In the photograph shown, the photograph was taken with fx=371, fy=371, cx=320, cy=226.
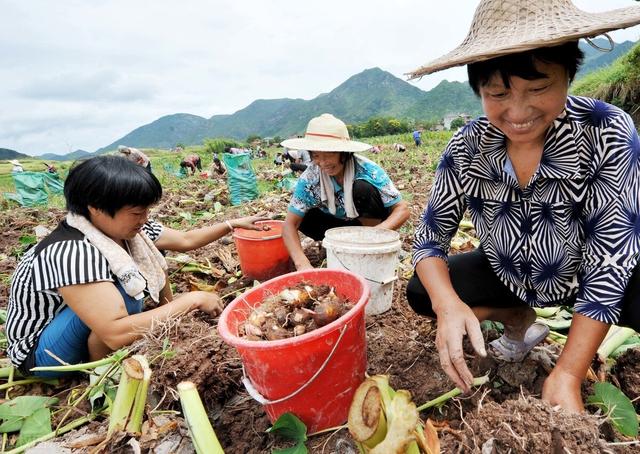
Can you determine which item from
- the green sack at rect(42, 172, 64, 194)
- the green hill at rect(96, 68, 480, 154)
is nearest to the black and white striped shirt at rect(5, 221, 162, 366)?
the green sack at rect(42, 172, 64, 194)

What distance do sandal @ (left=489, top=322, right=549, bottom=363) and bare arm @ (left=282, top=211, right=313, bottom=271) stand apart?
4.26 ft

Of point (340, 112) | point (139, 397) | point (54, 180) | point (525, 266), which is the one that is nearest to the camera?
point (139, 397)

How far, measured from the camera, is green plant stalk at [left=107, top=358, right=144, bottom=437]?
1.36 metres

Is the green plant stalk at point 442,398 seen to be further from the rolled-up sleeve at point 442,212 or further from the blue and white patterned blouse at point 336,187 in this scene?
the blue and white patterned blouse at point 336,187

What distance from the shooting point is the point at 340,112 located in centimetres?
13950

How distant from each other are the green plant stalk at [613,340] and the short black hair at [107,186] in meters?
2.28

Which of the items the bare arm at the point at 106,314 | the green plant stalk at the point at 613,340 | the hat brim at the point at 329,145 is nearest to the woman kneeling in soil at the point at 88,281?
the bare arm at the point at 106,314

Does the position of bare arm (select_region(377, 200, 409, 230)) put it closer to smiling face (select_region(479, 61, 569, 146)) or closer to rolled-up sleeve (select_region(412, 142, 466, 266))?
rolled-up sleeve (select_region(412, 142, 466, 266))

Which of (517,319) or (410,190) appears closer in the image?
(517,319)

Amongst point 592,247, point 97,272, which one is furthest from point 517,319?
point 97,272

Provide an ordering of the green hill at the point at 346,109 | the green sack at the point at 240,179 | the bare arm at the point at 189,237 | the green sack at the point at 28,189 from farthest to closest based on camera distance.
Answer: the green hill at the point at 346,109
the green sack at the point at 28,189
the green sack at the point at 240,179
the bare arm at the point at 189,237

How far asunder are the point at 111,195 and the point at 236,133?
17310 centimetres

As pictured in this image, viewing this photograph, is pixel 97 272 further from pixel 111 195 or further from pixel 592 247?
pixel 592 247

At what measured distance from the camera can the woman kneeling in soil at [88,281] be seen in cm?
→ 175
